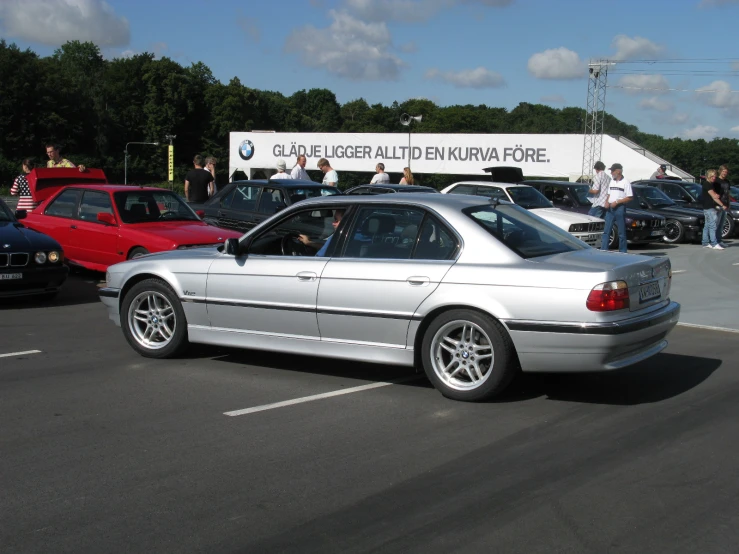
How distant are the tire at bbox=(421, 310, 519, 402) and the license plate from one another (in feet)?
3.44

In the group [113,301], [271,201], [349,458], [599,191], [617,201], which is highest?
[599,191]

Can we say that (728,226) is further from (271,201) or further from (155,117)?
(155,117)

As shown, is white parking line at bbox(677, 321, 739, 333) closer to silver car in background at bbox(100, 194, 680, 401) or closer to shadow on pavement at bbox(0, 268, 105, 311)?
silver car in background at bbox(100, 194, 680, 401)

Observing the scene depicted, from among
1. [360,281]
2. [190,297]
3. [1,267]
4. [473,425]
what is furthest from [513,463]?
[1,267]

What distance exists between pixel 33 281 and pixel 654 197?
16968mm

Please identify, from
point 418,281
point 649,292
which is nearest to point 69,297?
point 418,281

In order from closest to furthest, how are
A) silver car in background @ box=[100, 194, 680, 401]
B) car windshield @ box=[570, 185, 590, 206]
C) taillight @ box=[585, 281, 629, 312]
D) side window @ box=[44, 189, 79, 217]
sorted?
1. taillight @ box=[585, 281, 629, 312]
2. silver car in background @ box=[100, 194, 680, 401]
3. side window @ box=[44, 189, 79, 217]
4. car windshield @ box=[570, 185, 590, 206]

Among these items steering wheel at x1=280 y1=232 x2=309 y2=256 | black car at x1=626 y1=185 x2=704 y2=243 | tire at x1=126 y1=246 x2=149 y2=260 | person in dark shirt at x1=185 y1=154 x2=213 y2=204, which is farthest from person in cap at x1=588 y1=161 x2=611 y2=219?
steering wheel at x1=280 y1=232 x2=309 y2=256

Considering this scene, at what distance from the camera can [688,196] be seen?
24281mm

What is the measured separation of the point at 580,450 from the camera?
520cm

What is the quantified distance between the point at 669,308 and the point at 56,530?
471cm

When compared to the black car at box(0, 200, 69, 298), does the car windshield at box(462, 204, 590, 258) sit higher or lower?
higher

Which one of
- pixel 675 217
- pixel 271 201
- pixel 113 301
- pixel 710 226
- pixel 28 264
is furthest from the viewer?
pixel 675 217

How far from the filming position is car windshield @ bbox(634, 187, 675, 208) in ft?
74.1
